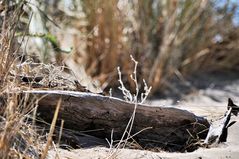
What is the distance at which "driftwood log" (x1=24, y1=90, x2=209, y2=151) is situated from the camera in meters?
1.91

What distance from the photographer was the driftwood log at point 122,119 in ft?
6.27

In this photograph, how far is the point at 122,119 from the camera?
2.00 meters

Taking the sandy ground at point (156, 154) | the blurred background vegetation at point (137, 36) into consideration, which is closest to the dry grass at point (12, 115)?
the sandy ground at point (156, 154)

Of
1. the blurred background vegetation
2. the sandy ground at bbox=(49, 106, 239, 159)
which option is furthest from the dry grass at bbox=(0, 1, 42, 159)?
the blurred background vegetation

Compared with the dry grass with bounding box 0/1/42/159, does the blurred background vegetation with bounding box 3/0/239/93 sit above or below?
above

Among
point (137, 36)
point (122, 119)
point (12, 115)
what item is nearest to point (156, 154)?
point (122, 119)

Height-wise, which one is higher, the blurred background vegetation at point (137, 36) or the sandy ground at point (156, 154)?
the blurred background vegetation at point (137, 36)

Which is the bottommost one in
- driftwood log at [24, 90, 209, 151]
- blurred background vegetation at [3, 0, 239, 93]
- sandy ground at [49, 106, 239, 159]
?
sandy ground at [49, 106, 239, 159]

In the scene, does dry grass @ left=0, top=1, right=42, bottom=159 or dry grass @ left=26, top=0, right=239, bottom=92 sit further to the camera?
dry grass @ left=26, top=0, right=239, bottom=92

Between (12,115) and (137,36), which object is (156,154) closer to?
(12,115)

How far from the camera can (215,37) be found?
5.00m

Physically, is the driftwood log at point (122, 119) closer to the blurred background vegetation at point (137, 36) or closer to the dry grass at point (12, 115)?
the dry grass at point (12, 115)

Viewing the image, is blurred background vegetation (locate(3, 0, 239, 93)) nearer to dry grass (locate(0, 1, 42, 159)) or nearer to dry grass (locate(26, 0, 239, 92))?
dry grass (locate(26, 0, 239, 92))

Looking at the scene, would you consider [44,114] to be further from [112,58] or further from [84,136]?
[112,58]
